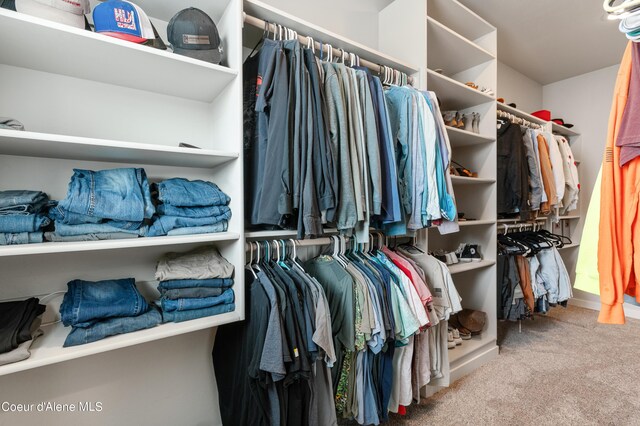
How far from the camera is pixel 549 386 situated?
197cm

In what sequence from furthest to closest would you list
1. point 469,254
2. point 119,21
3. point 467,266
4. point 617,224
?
point 469,254 < point 467,266 < point 119,21 < point 617,224

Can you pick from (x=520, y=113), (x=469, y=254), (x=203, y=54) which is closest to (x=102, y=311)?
(x=203, y=54)

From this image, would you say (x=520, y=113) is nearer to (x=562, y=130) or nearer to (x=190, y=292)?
(x=562, y=130)

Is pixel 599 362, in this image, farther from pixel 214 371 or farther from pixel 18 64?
pixel 18 64

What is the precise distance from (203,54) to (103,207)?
671mm

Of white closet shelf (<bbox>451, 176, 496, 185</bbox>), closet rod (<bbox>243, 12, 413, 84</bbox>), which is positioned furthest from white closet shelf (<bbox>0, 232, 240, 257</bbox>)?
white closet shelf (<bbox>451, 176, 496, 185</bbox>)

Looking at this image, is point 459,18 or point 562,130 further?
point 562,130

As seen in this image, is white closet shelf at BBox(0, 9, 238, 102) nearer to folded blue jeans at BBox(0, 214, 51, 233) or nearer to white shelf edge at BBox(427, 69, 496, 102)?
folded blue jeans at BBox(0, 214, 51, 233)

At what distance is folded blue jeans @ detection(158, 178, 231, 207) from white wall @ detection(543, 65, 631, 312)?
419 cm

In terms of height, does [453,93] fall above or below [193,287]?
above

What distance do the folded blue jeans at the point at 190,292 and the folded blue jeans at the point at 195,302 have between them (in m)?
0.01

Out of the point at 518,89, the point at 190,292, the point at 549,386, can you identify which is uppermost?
the point at 518,89

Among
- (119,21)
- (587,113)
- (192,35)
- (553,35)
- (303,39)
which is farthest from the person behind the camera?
(587,113)

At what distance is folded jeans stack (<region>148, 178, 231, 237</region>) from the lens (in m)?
1.19
